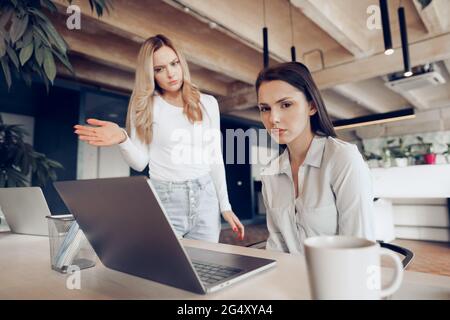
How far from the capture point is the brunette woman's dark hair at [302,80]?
1124mm

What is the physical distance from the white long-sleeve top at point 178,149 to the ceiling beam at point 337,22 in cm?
187

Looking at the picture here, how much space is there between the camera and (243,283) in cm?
56

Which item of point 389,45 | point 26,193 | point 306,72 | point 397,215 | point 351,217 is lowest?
point 397,215

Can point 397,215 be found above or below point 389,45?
below

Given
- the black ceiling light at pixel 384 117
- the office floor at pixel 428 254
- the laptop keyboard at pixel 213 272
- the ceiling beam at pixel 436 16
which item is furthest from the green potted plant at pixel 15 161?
the black ceiling light at pixel 384 117

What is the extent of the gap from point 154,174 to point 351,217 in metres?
0.85

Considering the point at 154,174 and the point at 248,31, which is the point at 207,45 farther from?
the point at 154,174

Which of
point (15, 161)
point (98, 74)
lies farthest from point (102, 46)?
point (15, 161)

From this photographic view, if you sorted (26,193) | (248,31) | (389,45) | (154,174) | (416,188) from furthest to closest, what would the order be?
(416,188) → (248,31) → (389,45) → (154,174) → (26,193)

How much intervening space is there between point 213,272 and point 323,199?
0.55 metres

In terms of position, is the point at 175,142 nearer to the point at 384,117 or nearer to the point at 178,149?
the point at 178,149

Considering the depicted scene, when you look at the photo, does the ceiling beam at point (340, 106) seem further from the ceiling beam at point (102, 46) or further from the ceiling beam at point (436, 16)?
the ceiling beam at point (102, 46)

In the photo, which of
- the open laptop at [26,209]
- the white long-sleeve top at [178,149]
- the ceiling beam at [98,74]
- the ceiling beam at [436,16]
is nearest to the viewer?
the open laptop at [26,209]

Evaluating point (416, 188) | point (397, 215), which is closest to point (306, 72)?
point (416, 188)
